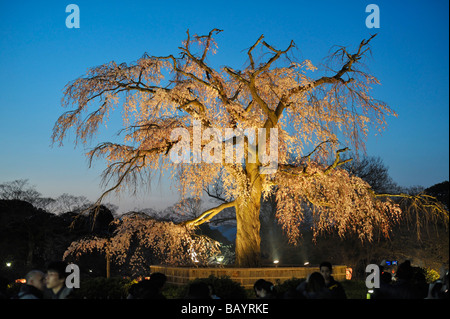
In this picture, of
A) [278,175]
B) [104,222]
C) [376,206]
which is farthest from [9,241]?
[376,206]

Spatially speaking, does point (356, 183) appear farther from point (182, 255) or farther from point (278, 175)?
point (182, 255)

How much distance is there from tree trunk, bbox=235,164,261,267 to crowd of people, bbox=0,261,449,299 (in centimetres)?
811

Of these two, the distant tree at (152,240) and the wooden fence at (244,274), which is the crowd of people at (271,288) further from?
the distant tree at (152,240)

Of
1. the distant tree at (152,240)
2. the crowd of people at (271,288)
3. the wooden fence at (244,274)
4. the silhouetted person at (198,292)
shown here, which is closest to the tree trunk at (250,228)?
the distant tree at (152,240)

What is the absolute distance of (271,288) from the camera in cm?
718

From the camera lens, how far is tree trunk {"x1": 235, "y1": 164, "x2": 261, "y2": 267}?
15898 mm

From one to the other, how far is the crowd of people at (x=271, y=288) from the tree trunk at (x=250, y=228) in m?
8.11

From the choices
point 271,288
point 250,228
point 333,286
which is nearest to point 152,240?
point 250,228

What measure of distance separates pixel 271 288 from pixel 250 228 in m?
8.87

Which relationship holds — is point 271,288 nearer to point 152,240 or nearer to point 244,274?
point 244,274

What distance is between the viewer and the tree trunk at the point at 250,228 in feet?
52.2
